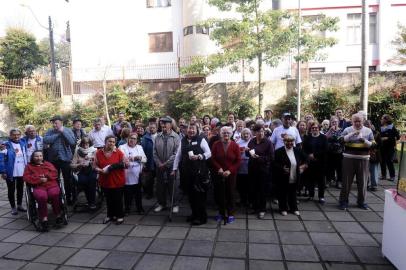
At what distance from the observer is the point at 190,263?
4453mm

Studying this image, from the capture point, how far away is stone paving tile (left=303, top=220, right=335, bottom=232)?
5492 mm

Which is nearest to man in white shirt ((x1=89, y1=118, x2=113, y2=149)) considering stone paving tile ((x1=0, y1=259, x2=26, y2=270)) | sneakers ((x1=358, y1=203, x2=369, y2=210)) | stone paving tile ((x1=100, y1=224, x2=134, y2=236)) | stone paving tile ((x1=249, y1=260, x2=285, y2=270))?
stone paving tile ((x1=100, y1=224, x2=134, y2=236))

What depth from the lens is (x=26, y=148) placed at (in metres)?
6.76

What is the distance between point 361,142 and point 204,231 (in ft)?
10.6

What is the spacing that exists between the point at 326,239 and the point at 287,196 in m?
1.39

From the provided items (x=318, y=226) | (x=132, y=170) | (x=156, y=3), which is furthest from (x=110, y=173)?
(x=156, y=3)

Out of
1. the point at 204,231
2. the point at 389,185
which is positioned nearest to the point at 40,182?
the point at 204,231

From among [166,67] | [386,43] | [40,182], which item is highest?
[386,43]

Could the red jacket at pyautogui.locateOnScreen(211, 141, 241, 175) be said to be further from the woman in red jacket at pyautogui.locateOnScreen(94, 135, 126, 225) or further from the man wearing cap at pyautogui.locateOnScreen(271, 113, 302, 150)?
the woman in red jacket at pyautogui.locateOnScreen(94, 135, 126, 225)

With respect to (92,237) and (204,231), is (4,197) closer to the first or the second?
(92,237)

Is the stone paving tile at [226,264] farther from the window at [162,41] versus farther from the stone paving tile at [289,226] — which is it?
the window at [162,41]

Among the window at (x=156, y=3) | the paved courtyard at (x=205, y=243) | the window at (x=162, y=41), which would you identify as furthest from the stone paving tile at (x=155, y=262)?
the window at (x=156, y=3)

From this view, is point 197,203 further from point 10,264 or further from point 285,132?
point 10,264

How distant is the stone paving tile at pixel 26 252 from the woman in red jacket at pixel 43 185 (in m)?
0.66
